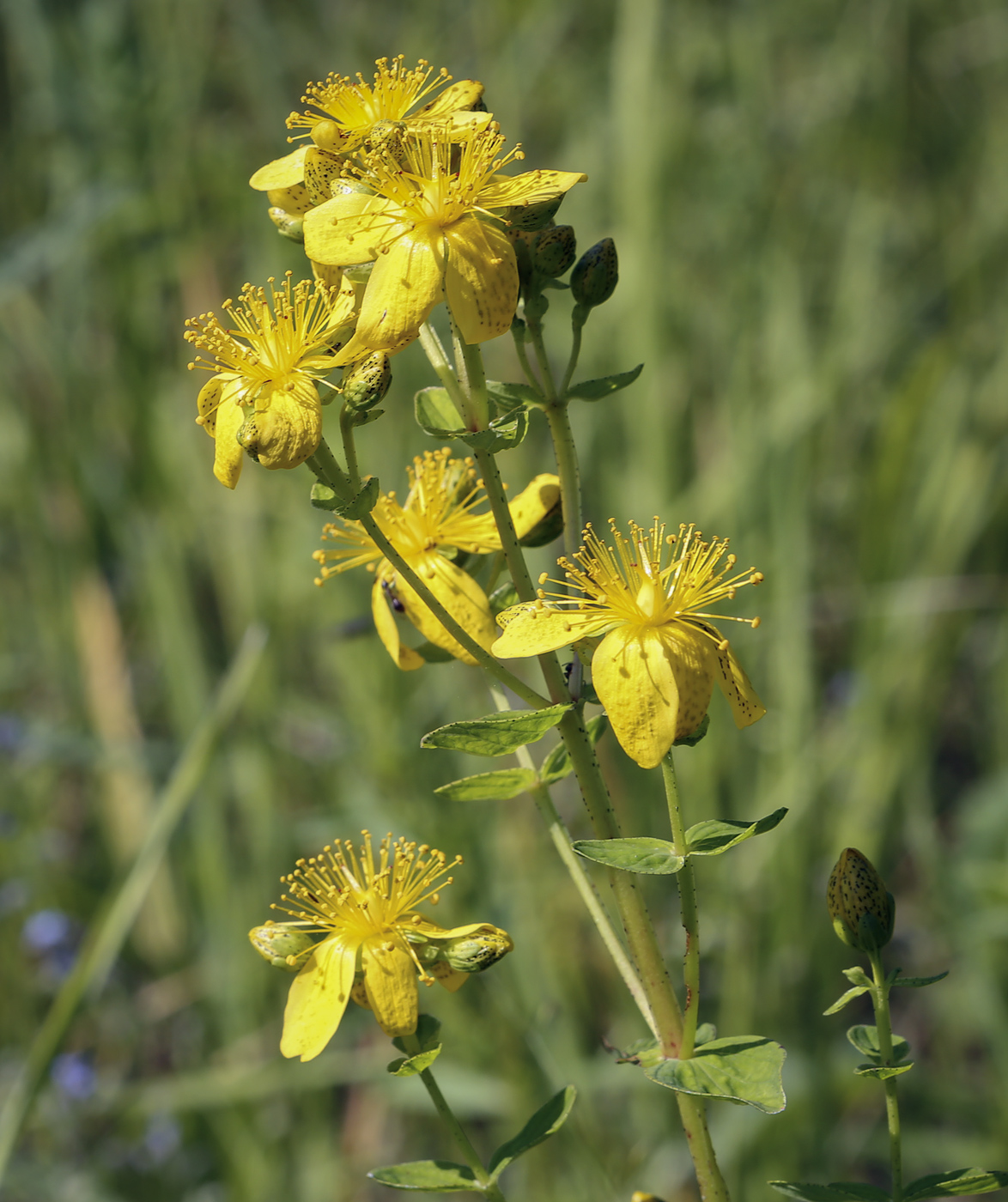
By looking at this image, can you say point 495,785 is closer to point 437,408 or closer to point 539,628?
point 539,628

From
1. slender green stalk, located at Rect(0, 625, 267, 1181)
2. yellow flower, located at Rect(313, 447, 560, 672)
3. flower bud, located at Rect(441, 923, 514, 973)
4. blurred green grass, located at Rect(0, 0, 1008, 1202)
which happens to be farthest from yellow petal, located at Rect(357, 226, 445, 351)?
slender green stalk, located at Rect(0, 625, 267, 1181)

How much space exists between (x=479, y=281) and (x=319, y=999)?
62cm

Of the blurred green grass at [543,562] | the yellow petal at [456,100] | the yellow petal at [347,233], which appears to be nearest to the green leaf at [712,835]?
the yellow petal at [347,233]

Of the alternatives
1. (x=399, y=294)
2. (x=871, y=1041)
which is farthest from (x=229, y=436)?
(x=871, y=1041)

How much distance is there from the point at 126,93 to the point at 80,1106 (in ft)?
7.27

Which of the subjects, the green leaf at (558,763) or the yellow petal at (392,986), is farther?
the green leaf at (558,763)

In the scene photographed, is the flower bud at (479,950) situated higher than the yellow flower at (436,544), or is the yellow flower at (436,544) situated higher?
the yellow flower at (436,544)

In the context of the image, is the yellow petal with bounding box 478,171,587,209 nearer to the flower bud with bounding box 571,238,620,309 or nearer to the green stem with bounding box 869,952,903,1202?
the flower bud with bounding box 571,238,620,309

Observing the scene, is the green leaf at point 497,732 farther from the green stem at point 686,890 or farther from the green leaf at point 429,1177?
the green leaf at point 429,1177

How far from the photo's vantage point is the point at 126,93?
2.58 m

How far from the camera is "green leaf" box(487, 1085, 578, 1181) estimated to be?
3.10 ft

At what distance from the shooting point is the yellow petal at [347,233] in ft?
2.98

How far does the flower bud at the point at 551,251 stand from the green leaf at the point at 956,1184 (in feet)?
2.62

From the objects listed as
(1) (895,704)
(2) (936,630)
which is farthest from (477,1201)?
(2) (936,630)
